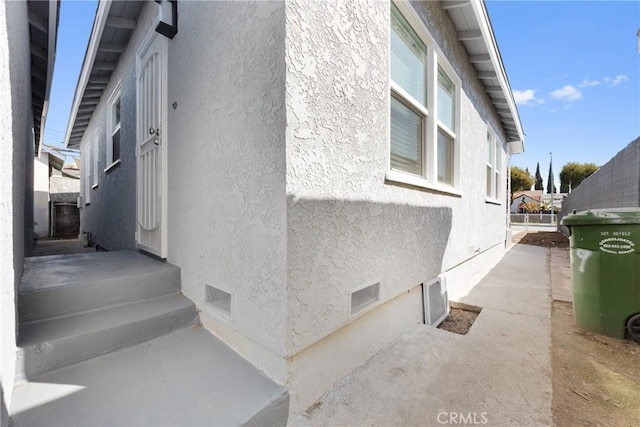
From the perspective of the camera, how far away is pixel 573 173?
162 feet

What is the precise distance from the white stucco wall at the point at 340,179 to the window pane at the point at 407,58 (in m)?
0.39

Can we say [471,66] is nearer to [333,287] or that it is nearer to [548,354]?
[548,354]

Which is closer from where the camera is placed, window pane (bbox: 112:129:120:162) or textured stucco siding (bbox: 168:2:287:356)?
textured stucco siding (bbox: 168:2:287:356)

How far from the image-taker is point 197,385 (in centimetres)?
187

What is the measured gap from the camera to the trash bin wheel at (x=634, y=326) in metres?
3.07

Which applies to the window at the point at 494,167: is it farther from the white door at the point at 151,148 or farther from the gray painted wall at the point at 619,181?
the white door at the point at 151,148

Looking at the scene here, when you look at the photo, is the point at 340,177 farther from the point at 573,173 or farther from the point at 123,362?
the point at 573,173

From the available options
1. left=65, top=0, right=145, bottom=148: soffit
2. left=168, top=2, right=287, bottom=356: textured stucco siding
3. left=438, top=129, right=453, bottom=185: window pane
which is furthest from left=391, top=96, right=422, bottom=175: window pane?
left=65, top=0, right=145, bottom=148: soffit

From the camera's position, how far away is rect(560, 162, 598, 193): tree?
47594 millimetres

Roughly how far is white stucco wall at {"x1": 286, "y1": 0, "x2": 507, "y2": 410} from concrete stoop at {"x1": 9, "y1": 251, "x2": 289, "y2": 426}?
1.76ft

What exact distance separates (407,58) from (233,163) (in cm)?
277

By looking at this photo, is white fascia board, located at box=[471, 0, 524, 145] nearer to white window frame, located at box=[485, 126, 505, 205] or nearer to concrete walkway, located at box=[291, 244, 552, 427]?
white window frame, located at box=[485, 126, 505, 205]

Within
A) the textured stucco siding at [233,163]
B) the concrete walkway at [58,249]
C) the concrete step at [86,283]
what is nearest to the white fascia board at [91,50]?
the textured stucco siding at [233,163]

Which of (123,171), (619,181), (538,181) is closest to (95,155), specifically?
(123,171)
